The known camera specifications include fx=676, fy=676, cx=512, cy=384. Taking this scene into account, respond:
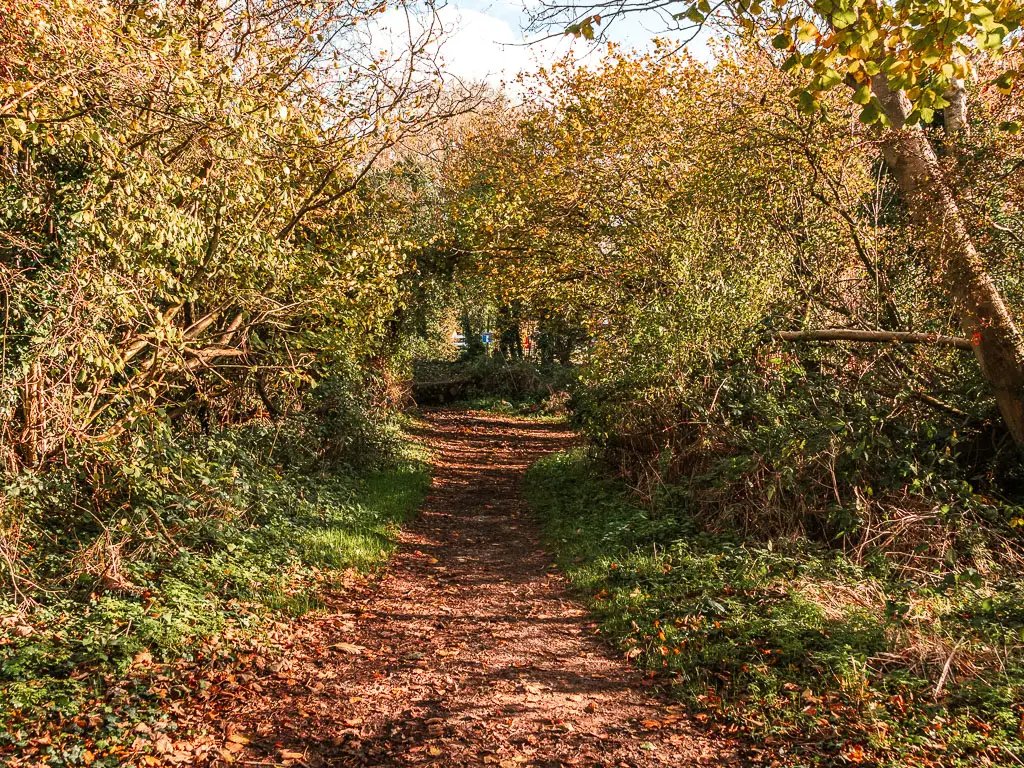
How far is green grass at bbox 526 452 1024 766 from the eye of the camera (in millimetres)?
4184

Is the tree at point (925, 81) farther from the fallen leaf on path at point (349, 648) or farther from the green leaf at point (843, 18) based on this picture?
the fallen leaf on path at point (349, 648)

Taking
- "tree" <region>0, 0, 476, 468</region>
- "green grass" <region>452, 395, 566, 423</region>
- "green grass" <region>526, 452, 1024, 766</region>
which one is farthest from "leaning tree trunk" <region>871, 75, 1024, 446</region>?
"green grass" <region>452, 395, 566, 423</region>

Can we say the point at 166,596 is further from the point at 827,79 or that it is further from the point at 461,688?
the point at 827,79

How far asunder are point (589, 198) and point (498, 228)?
87.9 inches

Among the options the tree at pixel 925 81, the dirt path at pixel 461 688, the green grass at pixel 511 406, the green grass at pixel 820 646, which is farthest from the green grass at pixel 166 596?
the green grass at pixel 511 406

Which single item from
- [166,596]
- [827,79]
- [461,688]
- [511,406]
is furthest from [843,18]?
[511,406]

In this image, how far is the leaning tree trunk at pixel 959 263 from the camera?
24.1 feet

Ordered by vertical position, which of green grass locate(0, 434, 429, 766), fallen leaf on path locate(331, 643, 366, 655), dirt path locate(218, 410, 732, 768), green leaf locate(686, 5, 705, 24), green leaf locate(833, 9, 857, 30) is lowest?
dirt path locate(218, 410, 732, 768)

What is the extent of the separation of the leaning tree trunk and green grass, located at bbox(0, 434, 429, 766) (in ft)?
24.3

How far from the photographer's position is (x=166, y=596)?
230 inches

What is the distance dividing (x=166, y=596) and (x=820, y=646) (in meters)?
5.39

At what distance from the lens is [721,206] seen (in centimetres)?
1085

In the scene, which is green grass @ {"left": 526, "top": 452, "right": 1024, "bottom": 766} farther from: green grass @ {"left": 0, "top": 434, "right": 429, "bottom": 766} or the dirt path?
green grass @ {"left": 0, "top": 434, "right": 429, "bottom": 766}

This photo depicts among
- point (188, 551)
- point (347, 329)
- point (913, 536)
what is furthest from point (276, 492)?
point (913, 536)
